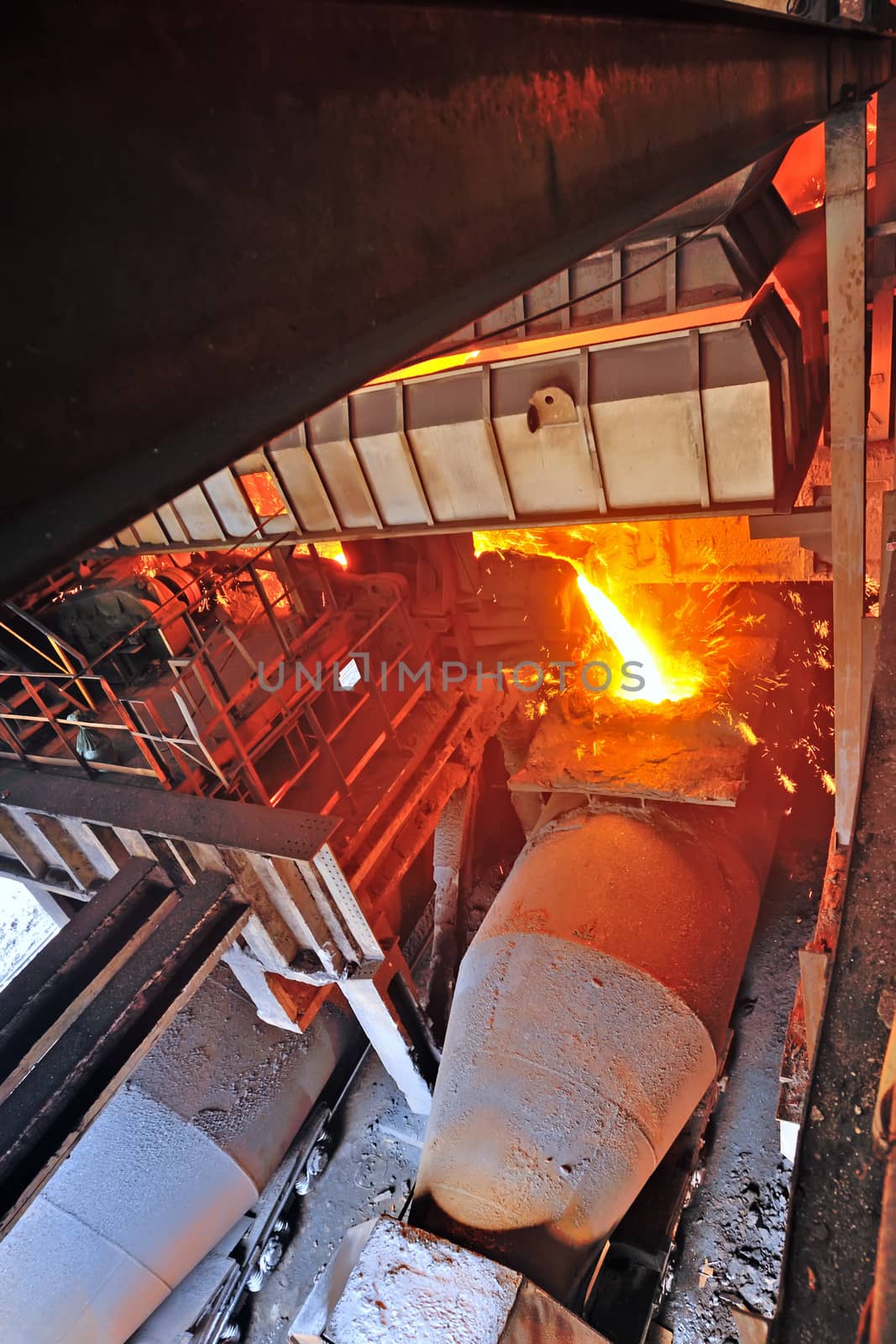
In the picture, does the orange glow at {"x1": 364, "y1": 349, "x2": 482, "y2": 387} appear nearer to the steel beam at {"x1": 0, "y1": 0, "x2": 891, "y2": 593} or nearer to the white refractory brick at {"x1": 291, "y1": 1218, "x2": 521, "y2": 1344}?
the steel beam at {"x1": 0, "y1": 0, "x2": 891, "y2": 593}

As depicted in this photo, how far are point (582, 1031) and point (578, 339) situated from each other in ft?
12.3

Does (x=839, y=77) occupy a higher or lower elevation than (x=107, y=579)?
higher

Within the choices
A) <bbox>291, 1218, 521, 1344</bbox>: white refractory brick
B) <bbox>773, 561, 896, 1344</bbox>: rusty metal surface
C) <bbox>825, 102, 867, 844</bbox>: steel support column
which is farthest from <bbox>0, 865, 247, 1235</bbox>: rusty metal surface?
<bbox>773, 561, 896, 1344</bbox>: rusty metal surface

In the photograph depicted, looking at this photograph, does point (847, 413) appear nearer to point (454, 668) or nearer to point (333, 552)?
point (454, 668)

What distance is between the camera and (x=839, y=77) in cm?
266

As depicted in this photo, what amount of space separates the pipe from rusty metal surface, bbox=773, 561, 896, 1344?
2.81 metres

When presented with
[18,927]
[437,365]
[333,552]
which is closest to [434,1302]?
[437,365]

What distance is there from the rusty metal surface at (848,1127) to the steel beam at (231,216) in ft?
4.54

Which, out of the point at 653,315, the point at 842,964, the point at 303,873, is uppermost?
the point at 653,315

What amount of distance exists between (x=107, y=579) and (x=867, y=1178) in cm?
748

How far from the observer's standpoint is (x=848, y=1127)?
1.21m

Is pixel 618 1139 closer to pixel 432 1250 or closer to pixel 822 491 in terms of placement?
pixel 432 1250

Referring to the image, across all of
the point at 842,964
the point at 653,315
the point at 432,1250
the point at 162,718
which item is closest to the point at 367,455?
the point at 653,315

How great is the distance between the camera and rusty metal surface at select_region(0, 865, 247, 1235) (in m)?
3.87
